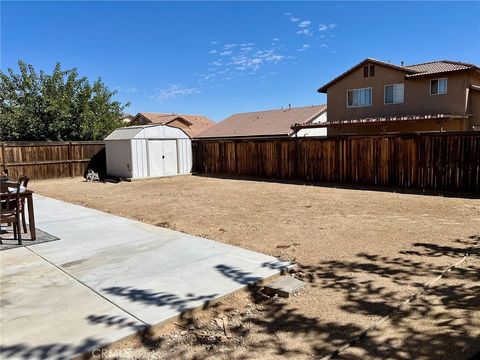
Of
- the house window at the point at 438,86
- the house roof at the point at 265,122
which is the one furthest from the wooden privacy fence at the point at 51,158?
the house window at the point at 438,86

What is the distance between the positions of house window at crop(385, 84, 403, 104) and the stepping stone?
2146 centimetres

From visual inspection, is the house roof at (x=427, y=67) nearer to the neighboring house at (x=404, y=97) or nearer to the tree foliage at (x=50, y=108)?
the neighboring house at (x=404, y=97)

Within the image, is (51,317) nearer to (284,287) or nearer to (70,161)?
(284,287)

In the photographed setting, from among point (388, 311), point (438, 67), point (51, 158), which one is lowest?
point (388, 311)

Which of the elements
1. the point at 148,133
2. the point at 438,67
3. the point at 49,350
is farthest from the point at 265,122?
the point at 49,350

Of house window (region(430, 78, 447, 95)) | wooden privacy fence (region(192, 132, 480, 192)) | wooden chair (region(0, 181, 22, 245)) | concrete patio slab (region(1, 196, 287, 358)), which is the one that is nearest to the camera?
concrete patio slab (region(1, 196, 287, 358))

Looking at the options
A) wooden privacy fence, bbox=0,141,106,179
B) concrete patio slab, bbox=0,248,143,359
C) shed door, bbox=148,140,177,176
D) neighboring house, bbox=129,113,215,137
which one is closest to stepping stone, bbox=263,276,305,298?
concrete patio slab, bbox=0,248,143,359

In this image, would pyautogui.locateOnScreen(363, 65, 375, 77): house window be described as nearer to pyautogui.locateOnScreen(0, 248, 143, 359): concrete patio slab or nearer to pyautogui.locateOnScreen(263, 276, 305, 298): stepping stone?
Result: pyautogui.locateOnScreen(263, 276, 305, 298): stepping stone

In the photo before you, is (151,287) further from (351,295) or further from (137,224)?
(137,224)

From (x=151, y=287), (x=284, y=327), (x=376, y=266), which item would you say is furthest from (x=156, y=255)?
(x=376, y=266)

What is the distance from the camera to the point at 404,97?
22969mm

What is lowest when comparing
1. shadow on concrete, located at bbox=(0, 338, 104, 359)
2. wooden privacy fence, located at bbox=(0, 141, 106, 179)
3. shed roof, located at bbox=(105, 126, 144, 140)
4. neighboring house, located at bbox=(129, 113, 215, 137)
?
shadow on concrete, located at bbox=(0, 338, 104, 359)

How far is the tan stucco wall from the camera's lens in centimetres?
2084

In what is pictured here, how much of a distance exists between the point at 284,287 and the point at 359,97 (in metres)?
23.0
